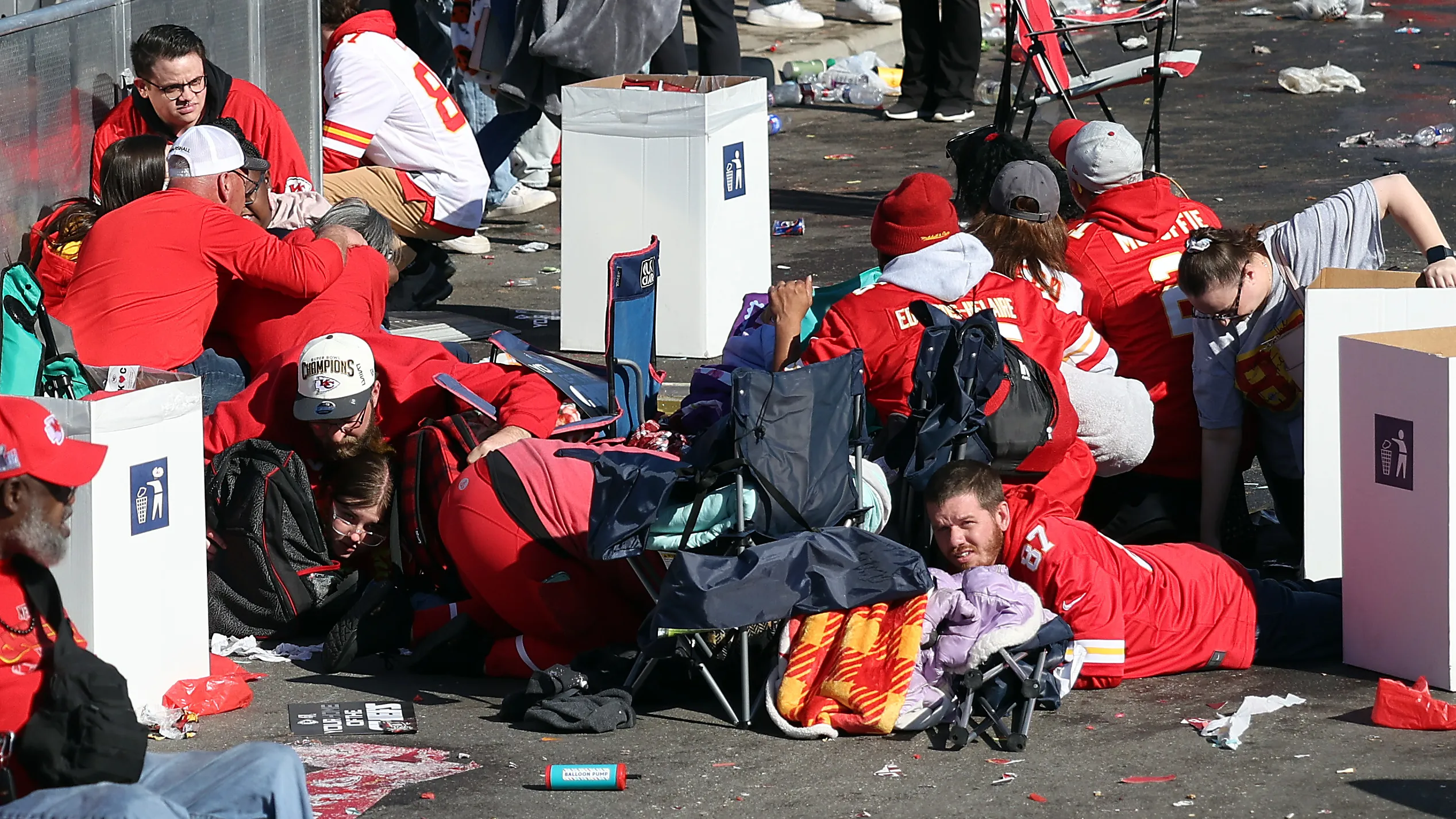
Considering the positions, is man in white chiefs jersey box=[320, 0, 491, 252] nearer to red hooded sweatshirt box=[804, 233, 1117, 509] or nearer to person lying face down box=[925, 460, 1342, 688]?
red hooded sweatshirt box=[804, 233, 1117, 509]

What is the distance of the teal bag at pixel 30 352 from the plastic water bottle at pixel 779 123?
23.5 ft

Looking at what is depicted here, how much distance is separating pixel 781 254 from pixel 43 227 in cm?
A: 403

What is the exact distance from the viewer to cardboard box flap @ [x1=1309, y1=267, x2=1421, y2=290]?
5.41 metres

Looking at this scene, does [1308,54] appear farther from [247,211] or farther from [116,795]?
[116,795]

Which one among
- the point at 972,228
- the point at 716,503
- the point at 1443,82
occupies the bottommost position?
the point at 716,503

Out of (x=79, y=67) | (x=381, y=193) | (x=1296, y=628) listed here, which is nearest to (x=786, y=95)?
(x=381, y=193)

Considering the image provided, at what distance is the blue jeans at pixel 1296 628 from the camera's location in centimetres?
500

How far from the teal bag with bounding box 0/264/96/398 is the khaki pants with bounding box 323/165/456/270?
2687 millimetres

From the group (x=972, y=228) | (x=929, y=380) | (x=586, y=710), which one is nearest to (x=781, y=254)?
(x=972, y=228)

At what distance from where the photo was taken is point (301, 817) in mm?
3520

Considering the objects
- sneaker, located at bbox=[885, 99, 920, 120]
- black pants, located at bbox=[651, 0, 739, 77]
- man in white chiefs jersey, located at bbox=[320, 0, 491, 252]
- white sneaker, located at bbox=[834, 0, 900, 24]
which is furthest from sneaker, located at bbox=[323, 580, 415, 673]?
white sneaker, located at bbox=[834, 0, 900, 24]

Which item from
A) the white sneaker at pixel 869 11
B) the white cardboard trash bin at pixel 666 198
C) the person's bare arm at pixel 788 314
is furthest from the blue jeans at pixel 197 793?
the white sneaker at pixel 869 11

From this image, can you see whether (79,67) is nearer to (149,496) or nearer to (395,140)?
(395,140)

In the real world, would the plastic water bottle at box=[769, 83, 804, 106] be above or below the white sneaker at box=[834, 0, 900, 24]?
below
